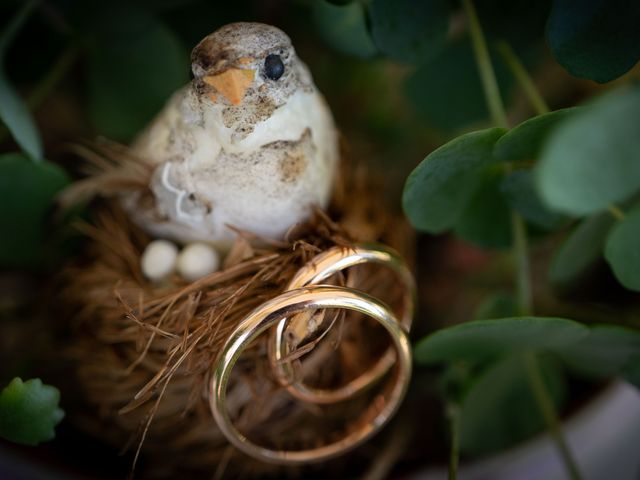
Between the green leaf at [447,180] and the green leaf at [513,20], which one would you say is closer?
the green leaf at [447,180]

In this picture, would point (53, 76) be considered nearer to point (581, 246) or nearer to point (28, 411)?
point (28, 411)

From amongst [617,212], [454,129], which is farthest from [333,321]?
[454,129]

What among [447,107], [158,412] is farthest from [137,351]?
[447,107]

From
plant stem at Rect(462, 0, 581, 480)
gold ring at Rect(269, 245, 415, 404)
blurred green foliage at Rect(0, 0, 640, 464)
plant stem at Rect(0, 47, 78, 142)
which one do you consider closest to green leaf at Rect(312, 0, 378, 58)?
blurred green foliage at Rect(0, 0, 640, 464)

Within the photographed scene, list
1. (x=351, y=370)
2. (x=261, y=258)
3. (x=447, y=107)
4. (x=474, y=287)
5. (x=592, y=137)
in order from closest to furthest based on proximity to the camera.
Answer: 1. (x=592, y=137)
2. (x=261, y=258)
3. (x=351, y=370)
4. (x=447, y=107)
5. (x=474, y=287)

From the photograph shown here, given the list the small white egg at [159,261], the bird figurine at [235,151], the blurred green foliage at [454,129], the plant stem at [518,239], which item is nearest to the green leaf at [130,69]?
the blurred green foliage at [454,129]

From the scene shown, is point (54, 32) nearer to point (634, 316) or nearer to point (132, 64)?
point (132, 64)

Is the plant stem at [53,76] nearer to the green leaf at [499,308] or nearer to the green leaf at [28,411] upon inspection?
the green leaf at [28,411]

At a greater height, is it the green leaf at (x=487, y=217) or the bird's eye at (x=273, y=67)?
the bird's eye at (x=273, y=67)

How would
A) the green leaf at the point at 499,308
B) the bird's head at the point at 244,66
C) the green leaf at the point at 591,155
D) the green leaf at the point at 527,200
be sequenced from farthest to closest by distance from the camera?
1. the green leaf at the point at 499,308
2. the green leaf at the point at 527,200
3. the bird's head at the point at 244,66
4. the green leaf at the point at 591,155
